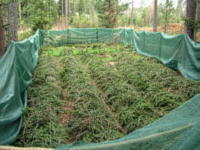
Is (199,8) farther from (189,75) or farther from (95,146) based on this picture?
(95,146)

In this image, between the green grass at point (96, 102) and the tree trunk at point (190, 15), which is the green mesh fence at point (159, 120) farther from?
the tree trunk at point (190, 15)

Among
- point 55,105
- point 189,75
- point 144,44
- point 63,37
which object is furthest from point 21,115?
point 63,37

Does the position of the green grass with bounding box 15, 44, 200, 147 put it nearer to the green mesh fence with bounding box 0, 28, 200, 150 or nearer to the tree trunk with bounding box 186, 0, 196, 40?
the green mesh fence with bounding box 0, 28, 200, 150

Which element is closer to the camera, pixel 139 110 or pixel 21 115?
pixel 21 115

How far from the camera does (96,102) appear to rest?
13.7 ft

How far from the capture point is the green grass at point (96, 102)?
323 cm

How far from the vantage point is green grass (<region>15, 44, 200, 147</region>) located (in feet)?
10.6

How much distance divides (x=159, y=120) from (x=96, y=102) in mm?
2845

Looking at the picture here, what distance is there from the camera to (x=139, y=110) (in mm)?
3883

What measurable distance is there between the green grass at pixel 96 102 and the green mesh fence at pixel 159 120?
0.34 m

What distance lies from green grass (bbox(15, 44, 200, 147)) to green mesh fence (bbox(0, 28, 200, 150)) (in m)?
0.34

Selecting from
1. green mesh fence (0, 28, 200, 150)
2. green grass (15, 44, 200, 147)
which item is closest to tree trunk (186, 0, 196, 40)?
green mesh fence (0, 28, 200, 150)

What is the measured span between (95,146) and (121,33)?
12741 mm

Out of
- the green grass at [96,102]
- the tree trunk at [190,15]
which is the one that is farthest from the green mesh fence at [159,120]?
the tree trunk at [190,15]
